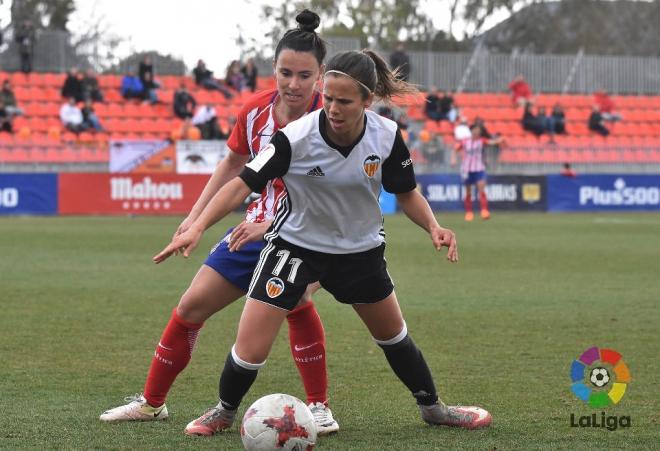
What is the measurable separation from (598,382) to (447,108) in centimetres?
2697

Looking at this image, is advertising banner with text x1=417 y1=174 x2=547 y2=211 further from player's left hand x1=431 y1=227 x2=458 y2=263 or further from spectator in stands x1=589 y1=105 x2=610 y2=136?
player's left hand x1=431 y1=227 x2=458 y2=263

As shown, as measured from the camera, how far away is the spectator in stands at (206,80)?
31.9 m

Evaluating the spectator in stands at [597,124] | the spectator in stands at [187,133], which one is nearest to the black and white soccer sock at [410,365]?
the spectator in stands at [187,133]

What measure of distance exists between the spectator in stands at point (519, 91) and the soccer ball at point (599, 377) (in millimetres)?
29744

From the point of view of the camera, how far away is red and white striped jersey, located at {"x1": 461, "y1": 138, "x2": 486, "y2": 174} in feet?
80.9

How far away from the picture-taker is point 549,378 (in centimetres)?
690

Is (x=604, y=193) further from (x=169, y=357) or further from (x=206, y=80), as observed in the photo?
(x=169, y=357)

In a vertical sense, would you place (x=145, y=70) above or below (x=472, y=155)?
above

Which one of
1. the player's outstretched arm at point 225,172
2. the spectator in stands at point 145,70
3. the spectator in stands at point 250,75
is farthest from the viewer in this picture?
the spectator in stands at point 250,75

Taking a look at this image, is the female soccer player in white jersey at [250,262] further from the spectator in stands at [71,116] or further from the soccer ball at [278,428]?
the spectator in stands at [71,116]

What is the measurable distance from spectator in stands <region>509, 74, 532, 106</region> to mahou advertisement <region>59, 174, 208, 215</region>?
12930 millimetres

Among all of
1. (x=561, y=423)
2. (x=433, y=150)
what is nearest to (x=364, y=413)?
(x=561, y=423)

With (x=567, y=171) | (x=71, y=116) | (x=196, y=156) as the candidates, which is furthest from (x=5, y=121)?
(x=567, y=171)

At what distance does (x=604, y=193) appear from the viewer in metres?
30.6
